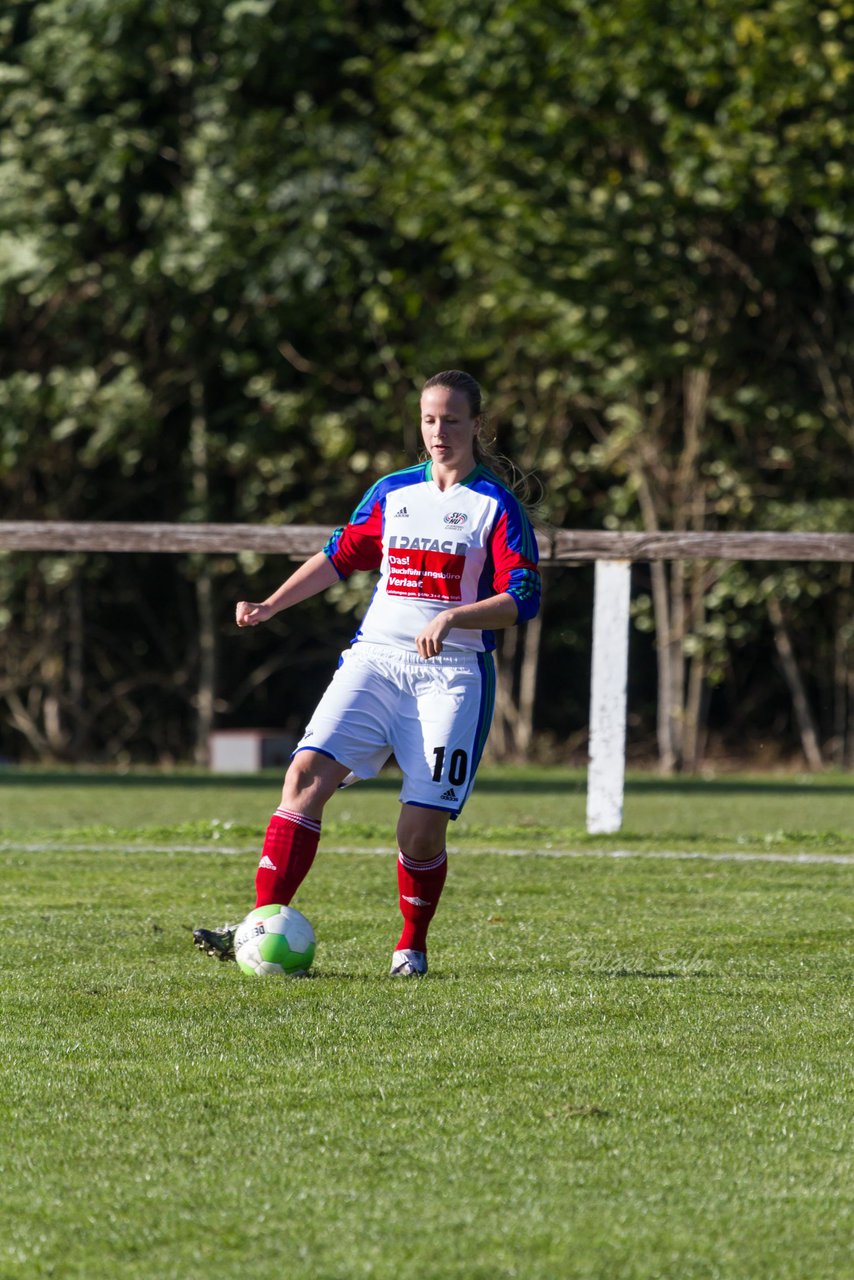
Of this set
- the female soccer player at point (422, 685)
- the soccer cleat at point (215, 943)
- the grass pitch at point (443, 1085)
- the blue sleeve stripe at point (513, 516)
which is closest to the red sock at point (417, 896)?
the female soccer player at point (422, 685)

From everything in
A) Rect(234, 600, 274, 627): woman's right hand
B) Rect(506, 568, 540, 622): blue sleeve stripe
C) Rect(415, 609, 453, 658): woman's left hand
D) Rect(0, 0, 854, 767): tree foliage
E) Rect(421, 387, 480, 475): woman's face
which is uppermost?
Rect(0, 0, 854, 767): tree foliage

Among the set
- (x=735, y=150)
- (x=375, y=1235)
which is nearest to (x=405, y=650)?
Answer: (x=375, y=1235)

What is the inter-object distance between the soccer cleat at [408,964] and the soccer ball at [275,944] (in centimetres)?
25

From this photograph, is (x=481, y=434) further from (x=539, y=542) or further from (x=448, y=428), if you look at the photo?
(x=539, y=542)

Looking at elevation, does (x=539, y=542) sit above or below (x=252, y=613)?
above

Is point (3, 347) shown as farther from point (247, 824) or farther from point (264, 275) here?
point (247, 824)

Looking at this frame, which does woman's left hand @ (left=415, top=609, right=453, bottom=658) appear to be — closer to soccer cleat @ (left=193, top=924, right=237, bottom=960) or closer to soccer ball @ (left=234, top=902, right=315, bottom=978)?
soccer ball @ (left=234, top=902, right=315, bottom=978)

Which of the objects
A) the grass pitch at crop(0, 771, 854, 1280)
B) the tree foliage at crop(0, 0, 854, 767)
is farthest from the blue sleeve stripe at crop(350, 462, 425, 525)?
the tree foliage at crop(0, 0, 854, 767)

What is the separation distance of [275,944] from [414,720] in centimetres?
78

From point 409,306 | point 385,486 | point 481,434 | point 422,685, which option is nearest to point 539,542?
point 481,434

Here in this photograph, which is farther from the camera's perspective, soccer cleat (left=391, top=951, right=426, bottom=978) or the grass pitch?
soccer cleat (left=391, top=951, right=426, bottom=978)

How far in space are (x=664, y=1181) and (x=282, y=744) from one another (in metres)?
15.1

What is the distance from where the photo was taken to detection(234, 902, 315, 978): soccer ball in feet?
17.0

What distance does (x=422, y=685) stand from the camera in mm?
5332
